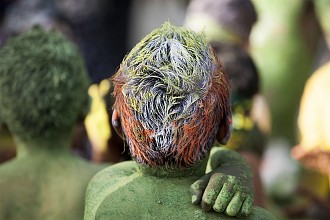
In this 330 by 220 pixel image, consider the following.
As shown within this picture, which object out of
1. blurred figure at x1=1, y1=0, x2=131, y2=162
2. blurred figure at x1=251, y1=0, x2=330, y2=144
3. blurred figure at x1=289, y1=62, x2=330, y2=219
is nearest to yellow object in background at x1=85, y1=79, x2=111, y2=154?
blurred figure at x1=289, y1=62, x2=330, y2=219

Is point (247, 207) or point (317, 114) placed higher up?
point (247, 207)

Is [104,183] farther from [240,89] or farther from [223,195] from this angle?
[240,89]

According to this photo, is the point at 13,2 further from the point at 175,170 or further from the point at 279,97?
the point at 175,170

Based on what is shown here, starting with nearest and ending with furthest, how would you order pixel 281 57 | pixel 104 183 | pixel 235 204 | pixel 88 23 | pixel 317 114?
pixel 235 204, pixel 104 183, pixel 317 114, pixel 281 57, pixel 88 23

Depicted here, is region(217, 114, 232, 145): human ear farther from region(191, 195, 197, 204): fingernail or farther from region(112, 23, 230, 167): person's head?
region(191, 195, 197, 204): fingernail

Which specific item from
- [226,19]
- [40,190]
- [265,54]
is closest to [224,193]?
[40,190]

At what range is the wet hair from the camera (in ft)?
12.7

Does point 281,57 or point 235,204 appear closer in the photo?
point 235,204

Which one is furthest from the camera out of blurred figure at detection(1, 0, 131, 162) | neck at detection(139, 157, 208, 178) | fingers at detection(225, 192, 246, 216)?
blurred figure at detection(1, 0, 131, 162)

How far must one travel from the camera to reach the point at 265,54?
538 centimetres

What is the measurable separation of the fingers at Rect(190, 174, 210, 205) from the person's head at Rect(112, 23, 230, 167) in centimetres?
7

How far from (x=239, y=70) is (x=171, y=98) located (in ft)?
5.97

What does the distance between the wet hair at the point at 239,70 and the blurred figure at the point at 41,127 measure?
949 millimetres

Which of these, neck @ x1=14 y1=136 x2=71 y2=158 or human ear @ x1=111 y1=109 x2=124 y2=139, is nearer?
human ear @ x1=111 y1=109 x2=124 y2=139
